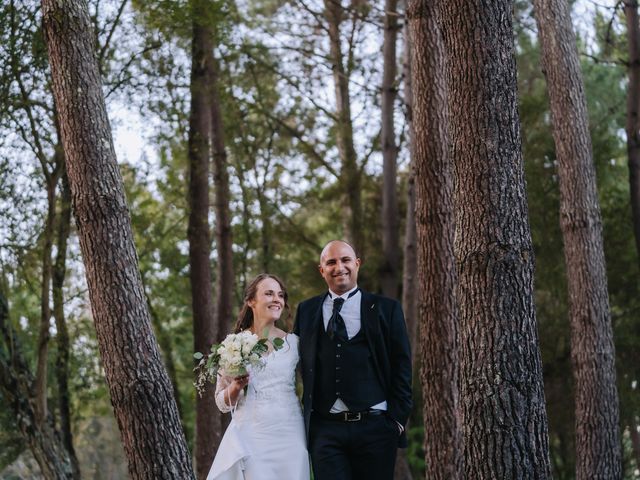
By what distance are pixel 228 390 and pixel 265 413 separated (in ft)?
0.90

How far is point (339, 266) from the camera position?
235 inches

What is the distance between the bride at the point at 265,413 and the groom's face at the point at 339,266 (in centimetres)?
47

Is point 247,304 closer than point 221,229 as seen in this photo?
Yes

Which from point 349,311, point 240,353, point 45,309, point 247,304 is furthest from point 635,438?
point 240,353

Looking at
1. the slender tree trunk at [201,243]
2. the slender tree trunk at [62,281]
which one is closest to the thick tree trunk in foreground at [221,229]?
the slender tree trunk at [201,243]

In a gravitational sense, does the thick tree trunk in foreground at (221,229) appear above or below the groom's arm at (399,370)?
above

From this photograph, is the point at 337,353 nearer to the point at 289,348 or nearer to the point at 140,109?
the point at 289,348

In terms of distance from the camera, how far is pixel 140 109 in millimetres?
15297

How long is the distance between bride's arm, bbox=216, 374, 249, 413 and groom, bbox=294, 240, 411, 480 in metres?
0.41

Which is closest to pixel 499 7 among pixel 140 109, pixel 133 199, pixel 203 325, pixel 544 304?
pixel 203 325

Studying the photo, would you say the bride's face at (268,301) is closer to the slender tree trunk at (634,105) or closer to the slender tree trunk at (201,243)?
the slender tree trunk at (201,243)

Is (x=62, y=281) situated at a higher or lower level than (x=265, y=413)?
higher

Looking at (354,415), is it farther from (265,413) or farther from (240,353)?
(240,353)

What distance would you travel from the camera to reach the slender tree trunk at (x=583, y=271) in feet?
34.4
